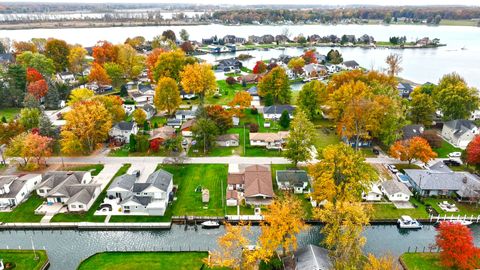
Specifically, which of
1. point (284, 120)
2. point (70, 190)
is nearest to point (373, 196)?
point (284, 120)

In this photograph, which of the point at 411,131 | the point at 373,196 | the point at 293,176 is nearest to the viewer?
the point at 373,196

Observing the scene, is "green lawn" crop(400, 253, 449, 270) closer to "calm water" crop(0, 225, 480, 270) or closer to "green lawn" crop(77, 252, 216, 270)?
"calm water" crop(0, 225, 480, 270)

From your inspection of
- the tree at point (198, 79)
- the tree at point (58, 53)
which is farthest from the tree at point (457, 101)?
the tree at point (58, 53)

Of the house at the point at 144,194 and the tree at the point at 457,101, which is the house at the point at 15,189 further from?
the tree at the point at 457,101

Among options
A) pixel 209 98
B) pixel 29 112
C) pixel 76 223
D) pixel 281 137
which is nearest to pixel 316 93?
pixel 281 137

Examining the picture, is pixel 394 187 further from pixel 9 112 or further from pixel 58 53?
pixel 58 53
